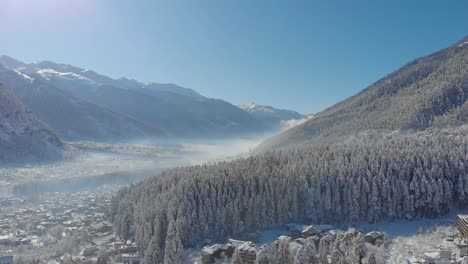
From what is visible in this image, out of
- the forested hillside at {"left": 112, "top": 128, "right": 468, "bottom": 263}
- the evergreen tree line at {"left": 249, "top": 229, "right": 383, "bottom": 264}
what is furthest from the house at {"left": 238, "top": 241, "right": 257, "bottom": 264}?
the forested hillside at {"left": 112, "top": 128, "right": 468, "bottom": 263}

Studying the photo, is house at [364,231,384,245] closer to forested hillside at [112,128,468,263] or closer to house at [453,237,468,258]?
forested hillside at [112,128,468,263]

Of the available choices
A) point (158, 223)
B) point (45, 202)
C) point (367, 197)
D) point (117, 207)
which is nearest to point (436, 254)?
point (367, 197)

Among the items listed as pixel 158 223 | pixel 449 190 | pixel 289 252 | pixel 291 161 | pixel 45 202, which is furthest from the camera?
pixel 45 202

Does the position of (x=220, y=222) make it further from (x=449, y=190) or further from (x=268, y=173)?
(x=449, y=190)

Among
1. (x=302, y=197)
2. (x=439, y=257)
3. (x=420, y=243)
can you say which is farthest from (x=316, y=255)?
(x=302, y=197)

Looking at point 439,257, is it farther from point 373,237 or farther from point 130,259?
point 130,259

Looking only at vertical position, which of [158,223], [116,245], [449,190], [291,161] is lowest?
[116,245]
